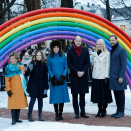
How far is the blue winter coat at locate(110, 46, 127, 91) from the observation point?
5.65 m

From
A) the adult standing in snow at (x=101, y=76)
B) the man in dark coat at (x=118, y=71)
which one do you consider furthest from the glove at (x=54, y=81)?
the man in dark coat at (x=118, y=71)

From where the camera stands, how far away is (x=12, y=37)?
6504 millimetres

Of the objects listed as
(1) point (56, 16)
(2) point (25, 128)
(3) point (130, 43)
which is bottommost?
(2) point (25, 128)

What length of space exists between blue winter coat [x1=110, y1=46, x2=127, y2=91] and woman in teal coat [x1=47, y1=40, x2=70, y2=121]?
108 cm

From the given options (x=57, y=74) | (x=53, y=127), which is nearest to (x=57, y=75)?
(x=57, y=74)

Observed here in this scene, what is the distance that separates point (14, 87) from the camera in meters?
5.40

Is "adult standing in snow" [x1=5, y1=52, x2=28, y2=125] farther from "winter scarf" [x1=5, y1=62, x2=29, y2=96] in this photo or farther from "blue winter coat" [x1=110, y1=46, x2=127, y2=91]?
"blue winter coat" [x1=110, y1=46, x2=127, y2=91]

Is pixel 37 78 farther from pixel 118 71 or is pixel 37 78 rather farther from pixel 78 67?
pixel 118 71

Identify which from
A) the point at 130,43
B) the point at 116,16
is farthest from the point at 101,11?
the point at 130,43

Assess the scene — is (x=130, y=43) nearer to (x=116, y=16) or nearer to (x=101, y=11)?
(x=116, y=16)

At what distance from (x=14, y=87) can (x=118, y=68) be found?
2345mm

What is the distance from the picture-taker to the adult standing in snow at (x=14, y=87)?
5363 mm

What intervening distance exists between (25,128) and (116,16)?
171 ft

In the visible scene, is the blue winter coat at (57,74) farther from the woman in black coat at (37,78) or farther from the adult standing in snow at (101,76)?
the adult standing in snow at (101,76)
